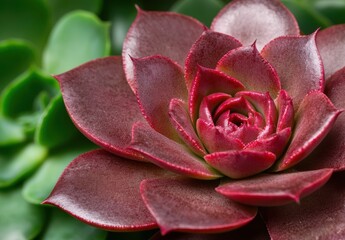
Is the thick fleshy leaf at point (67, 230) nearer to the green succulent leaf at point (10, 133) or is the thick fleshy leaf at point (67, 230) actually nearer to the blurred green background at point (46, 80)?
the blurred green background at point (46, 80)

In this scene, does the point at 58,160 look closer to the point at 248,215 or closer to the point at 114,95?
the point at 114,95

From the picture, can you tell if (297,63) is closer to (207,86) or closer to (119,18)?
(207,86)

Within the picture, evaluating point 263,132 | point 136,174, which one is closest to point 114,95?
point 136,174

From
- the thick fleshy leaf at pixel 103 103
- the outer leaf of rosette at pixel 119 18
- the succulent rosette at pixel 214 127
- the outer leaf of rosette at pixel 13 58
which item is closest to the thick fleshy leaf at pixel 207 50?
the succulent rosette at pixel 214 127

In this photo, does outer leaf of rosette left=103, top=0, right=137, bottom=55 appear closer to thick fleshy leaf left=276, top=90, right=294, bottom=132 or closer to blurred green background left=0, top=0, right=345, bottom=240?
blurred green background left=0, top=0, right=345, bottom=240

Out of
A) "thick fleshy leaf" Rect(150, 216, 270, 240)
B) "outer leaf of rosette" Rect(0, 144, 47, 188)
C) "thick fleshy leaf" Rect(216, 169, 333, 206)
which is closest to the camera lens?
"thick fleshy leaf" Rect(216, 169, 333, 206)

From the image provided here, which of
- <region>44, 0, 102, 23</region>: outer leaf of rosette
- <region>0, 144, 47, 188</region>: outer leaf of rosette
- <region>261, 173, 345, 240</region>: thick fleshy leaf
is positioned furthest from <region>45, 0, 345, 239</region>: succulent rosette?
<region>44, 0, 102, 23</region>: outer leaf of rosette

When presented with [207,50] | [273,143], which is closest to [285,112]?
[273,143]
